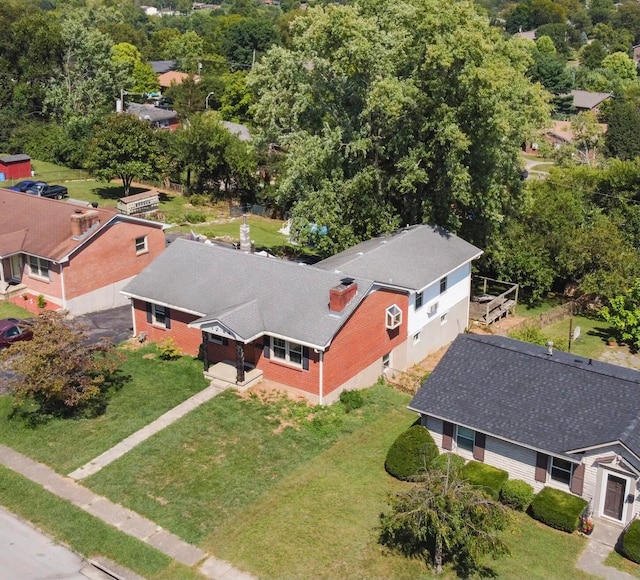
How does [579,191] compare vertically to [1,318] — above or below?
above

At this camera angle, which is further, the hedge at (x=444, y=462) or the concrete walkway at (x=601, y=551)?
the hedge at (x=444, y=462)

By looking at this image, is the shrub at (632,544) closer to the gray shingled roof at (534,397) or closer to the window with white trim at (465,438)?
the gray shingled roof at (534,397)

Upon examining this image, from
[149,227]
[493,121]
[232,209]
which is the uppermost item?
[493,121]

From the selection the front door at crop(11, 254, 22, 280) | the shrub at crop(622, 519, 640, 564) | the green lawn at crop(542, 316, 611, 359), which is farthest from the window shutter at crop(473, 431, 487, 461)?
the front door at crop(11, 254, 22, 280)

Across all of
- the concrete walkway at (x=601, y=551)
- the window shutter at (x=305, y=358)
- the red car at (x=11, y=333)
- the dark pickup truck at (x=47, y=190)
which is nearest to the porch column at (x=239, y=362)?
the window shutter at (x=305, y=358)

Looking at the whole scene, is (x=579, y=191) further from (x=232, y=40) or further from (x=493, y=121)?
(x=232, y=40)

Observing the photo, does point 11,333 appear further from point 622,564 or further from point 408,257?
point 622,564

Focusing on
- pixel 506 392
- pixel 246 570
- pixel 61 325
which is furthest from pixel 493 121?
pixel 246 570
